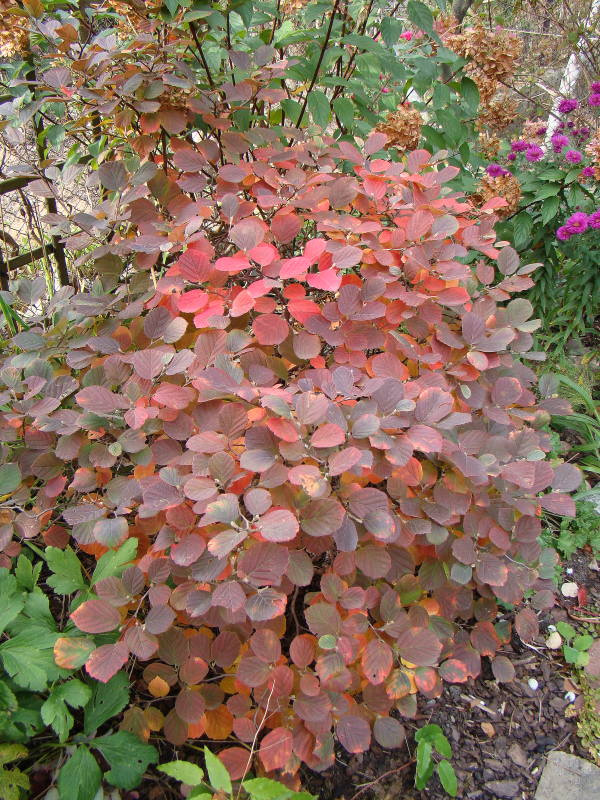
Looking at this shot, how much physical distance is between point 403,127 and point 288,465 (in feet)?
3.99

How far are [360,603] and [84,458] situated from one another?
603mm

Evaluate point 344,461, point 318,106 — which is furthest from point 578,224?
point 344,461

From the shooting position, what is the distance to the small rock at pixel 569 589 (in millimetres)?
1803

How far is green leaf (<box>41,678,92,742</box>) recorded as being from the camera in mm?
943

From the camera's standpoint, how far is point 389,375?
3.80 ft

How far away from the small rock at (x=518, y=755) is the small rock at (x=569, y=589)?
0.54 metres

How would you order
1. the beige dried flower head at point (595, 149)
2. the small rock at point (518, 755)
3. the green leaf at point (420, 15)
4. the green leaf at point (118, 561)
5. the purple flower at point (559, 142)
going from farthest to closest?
the purple flower at point (559, 142) < the beige dried flower head at point (595, 149) < the green leaf at point (420, 15) < the small rock at point (518, 755) < the green leaf at point (118, 561)

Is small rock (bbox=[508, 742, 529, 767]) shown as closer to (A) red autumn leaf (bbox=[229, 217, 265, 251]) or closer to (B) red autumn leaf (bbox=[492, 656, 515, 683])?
(B) red autumn leaf (bbox=[492, 656, 515, 683])

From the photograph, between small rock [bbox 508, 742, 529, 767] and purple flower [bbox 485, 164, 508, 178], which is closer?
small rock [bbox 508, 742, 529, 767]

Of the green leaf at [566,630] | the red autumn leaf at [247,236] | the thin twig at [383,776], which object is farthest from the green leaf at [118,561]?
the green leaf at [566,630]

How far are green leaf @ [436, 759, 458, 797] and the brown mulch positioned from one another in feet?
0.27

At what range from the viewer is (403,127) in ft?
5.79

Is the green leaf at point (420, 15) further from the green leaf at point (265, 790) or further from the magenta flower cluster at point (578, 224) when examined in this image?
the green leaf at point (265, 790)

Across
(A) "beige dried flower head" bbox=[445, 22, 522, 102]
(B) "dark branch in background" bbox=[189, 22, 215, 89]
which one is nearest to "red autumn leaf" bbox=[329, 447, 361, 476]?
(B) "dark branch in background" bbox=[189, 22, 215, 89]
